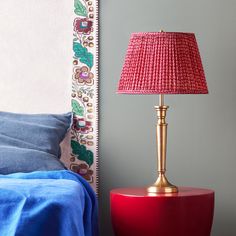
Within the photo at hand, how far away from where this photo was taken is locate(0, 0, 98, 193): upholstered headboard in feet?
11.9

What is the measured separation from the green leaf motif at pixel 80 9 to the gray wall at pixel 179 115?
9 centimetres

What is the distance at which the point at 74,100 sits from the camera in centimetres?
364

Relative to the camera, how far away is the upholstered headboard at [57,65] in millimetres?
3629

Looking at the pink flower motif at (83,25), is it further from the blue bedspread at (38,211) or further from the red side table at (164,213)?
the blue bedspread at (38,211)

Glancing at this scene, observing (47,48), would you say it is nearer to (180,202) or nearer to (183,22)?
(183,22)

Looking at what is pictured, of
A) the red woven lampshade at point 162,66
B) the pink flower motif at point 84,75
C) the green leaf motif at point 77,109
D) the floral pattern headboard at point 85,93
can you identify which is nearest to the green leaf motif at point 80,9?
the floral pattern headboard at point 85,93

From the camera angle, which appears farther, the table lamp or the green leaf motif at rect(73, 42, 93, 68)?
the green leaf motif at rect(73, 42, 93, 68)

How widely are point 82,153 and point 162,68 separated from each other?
2.60 feet

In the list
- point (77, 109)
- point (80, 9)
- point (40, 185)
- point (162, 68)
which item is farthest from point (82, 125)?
point (40, 185)

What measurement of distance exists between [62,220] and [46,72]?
1.66 m

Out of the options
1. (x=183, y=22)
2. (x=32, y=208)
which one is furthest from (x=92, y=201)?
(x=183, y=22)

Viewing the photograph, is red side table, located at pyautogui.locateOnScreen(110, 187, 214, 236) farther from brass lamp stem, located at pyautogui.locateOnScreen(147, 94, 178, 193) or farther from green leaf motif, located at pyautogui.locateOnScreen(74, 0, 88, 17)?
green leaf motif, located at pyautogui.locateOnScreen(74, 0, 88, 17)

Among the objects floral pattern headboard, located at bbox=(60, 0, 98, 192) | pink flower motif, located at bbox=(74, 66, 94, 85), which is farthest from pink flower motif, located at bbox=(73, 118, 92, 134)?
pink flower motif, located at bbox=(74, 66, 94, 85)

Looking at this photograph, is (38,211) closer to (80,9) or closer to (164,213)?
(164,213)
